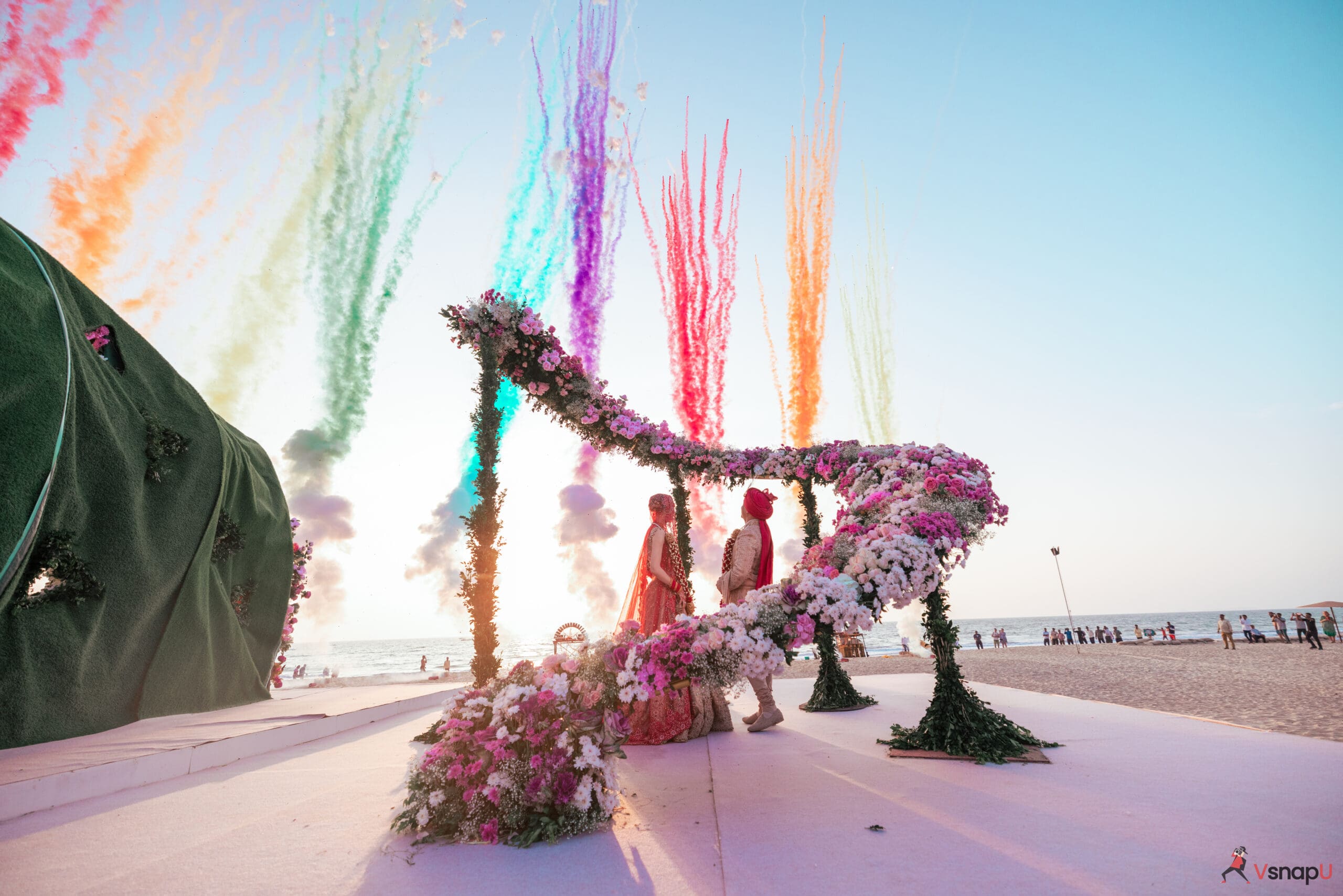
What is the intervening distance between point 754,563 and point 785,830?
322 cm

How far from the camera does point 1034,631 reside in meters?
90.1

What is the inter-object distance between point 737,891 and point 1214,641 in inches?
1673

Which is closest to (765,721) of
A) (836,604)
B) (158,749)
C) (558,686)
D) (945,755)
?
(945,755)

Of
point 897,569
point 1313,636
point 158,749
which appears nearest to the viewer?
point 897,569

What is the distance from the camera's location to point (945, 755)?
15.4ft

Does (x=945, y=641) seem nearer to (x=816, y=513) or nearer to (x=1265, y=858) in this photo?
(x=1265, y=858)

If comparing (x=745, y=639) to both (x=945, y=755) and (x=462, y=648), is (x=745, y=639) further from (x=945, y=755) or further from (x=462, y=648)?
(x=462, y=648)

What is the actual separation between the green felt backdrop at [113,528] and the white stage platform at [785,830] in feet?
7.89

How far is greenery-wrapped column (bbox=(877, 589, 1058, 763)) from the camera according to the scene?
15.2ft

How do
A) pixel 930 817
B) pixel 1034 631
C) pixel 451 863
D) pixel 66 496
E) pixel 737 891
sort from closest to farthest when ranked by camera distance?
pixel 737 891, pixel 451 863, pixel 930 817, pixel 66 496, pixel 1034 631

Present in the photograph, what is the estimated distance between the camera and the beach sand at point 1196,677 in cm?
855

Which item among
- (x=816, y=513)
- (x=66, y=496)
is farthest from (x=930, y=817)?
(x=66, y=496)

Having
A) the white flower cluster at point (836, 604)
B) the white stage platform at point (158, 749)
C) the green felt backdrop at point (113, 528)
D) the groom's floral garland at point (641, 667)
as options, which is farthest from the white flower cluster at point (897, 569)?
the green felt backdrop at point (113, 528)

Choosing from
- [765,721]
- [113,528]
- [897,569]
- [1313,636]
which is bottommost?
[1313,636]
